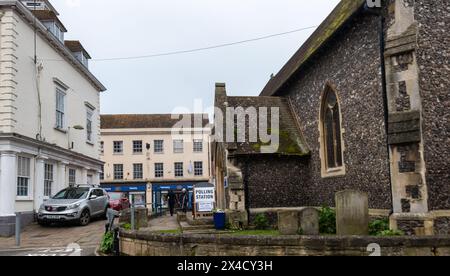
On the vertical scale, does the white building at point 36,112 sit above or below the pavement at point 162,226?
above

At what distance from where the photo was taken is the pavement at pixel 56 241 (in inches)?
491

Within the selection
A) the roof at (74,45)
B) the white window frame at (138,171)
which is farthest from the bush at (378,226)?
the white window frame at (138,171)

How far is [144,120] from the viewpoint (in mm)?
53406

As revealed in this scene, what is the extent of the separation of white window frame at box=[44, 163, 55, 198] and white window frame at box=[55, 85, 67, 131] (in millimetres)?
2143

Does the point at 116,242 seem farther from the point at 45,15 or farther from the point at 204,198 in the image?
the point at 45,15

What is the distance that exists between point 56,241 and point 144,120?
128 ft

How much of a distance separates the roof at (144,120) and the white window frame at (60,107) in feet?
91.5

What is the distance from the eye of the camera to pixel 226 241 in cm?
916

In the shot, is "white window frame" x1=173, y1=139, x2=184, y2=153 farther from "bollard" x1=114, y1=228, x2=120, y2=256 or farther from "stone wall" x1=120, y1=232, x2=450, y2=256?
"stone wall" x1=120, y1=232, x2=450, y2=256

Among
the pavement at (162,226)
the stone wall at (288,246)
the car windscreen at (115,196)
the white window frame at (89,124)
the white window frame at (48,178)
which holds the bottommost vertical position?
the pavement at (162,226)

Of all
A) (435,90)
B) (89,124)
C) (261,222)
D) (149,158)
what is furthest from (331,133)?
(149,158)

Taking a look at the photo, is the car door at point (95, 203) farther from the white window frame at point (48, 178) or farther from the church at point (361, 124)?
the church at point (361, 124)
